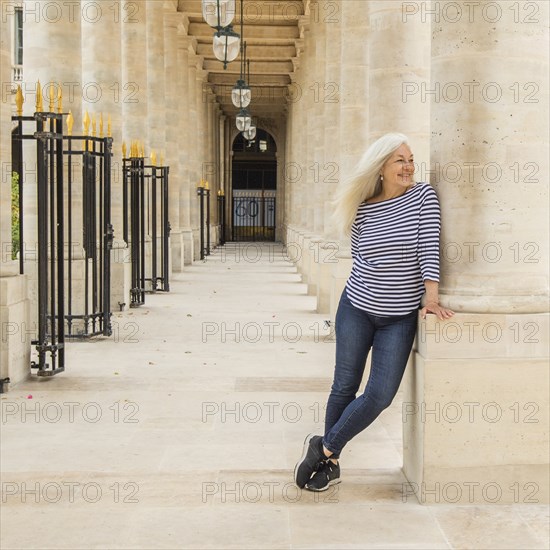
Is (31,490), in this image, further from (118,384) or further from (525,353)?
(118,384)

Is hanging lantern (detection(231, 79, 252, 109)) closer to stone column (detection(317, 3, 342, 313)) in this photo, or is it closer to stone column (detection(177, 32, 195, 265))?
stone column (detection(317, 3, 342, 313))

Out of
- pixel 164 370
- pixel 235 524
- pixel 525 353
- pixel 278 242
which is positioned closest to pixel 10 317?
pixel 164 370

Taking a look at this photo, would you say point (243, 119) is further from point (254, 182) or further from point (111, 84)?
point (254, 182)

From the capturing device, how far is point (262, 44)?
3659 cm

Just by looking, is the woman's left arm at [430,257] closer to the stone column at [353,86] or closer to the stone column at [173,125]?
the stone column at [353,86]

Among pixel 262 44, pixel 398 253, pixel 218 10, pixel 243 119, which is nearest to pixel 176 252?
pixel 243 119

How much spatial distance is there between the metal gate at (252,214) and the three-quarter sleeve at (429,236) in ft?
170

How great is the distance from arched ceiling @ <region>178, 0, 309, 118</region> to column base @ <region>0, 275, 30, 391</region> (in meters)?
21.1

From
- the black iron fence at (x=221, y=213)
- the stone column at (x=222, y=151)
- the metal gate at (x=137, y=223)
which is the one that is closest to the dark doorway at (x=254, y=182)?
the stone column at (x=222, y=151)

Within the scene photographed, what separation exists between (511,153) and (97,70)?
468 inches

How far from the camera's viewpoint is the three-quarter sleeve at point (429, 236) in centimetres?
545

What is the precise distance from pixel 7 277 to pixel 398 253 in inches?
191

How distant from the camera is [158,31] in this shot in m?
23.9

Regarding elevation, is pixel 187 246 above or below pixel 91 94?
below
